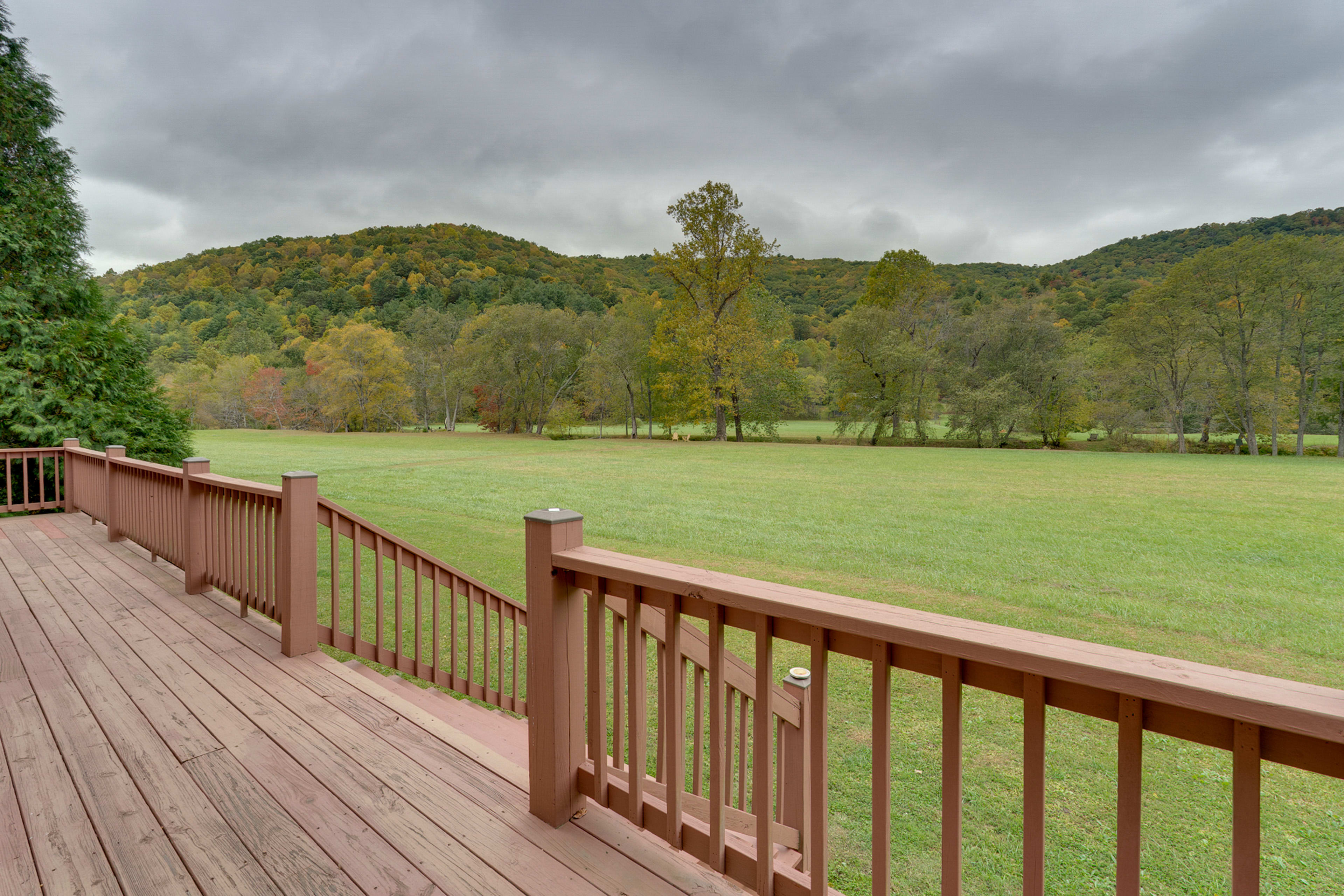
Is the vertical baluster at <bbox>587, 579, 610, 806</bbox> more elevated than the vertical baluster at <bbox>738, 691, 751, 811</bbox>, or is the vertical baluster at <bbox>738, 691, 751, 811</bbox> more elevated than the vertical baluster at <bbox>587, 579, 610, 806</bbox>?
the vertical baluster at <bbox>587, 579, 610, 806</bbox>

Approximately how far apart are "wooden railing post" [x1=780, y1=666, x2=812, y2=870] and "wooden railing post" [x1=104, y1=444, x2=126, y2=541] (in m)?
6.53

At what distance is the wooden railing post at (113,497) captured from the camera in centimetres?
561

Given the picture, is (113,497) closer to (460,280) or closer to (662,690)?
(662,690)

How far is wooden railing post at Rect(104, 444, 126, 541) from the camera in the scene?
5605 millimetres

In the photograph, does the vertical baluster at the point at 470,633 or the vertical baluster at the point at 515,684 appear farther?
the vertical baluster at the point at 515,684

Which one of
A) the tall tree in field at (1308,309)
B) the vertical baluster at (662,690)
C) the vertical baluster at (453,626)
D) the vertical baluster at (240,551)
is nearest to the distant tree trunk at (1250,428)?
the tall tree in field at (1308,309)

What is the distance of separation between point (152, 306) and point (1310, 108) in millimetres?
70452

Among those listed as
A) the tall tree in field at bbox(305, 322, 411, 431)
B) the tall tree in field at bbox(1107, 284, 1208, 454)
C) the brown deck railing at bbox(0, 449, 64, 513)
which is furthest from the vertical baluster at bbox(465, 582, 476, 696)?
the tall tree in field at bbox(305, 322, 411, 431)

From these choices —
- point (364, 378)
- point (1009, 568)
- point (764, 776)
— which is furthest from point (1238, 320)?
point (364, 378)

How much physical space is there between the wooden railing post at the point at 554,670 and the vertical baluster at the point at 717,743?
0.27m

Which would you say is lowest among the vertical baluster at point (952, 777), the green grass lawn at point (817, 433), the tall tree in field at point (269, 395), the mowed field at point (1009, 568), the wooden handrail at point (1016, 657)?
the mowed field at point (1009, 568)

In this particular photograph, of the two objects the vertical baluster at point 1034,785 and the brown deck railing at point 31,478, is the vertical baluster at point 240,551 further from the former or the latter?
the brown deck railing at point 31,478

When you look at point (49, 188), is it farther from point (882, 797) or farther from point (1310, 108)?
point (1310, 108)

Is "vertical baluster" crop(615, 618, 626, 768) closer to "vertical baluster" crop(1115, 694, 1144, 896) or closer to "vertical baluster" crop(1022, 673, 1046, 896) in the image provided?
"vertical baluster" crop(1022, 673, 1046, 896)
